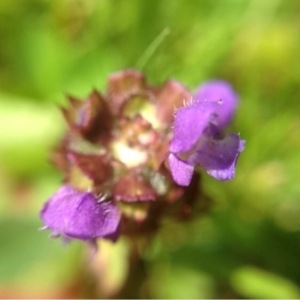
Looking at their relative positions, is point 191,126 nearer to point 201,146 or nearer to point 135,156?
point 201,146

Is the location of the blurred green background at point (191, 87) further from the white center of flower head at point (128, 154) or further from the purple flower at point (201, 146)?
the purple flower at point (201, 146)

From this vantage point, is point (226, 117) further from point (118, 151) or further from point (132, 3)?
point (132, 3)

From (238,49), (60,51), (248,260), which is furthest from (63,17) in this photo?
(248,260)

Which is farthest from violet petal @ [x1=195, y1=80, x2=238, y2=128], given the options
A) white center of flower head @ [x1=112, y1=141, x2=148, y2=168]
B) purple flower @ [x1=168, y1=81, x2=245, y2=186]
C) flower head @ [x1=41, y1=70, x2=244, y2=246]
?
purple flower @ [x1=168, y1=81, x2=245, y2=186]

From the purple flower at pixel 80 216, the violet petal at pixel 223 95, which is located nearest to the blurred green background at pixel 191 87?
the violet petal at pixel 223 95

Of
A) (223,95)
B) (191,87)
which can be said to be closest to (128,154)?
(223,95)

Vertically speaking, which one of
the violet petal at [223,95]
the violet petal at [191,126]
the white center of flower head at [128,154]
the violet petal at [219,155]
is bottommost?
the violet petal at [219,155]
